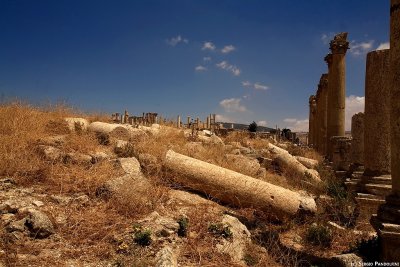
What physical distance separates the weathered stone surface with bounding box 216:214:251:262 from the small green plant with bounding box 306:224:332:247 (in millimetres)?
1212

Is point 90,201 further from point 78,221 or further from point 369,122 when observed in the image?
point 369,122

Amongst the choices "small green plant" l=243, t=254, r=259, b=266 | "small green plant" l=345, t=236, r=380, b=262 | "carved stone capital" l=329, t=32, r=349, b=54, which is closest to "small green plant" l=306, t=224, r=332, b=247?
"small green plant" l=345, t=236, r=380, b=262

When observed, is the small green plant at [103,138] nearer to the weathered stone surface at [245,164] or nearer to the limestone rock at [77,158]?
the limestone rock at [77,158]

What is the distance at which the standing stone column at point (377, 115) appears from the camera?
7.11 meters

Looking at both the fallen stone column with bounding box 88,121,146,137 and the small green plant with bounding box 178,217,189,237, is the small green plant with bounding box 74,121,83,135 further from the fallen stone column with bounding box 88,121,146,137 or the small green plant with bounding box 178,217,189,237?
the small green plant with bounding box 178,217,189,237

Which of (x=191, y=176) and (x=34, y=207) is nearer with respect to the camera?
(x=34, y=207)

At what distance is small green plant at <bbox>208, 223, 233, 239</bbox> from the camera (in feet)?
18.1

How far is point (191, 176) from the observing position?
7.25 m

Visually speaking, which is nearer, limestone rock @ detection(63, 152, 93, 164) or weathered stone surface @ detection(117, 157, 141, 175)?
weathered stone surface @ detection(117, 157, 141, 175)

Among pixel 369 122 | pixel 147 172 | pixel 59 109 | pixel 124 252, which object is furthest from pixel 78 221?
pixel 59 109

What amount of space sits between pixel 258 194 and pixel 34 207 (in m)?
4.01

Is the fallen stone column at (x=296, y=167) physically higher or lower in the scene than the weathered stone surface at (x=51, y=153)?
lower

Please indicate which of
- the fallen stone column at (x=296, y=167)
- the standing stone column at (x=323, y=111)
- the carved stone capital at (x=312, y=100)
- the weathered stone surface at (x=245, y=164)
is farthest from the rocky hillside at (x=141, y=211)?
the carved stone capital at (x=312, y=100)

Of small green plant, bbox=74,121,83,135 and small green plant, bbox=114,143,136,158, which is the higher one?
small green plant, bbox=74,121,83,135
